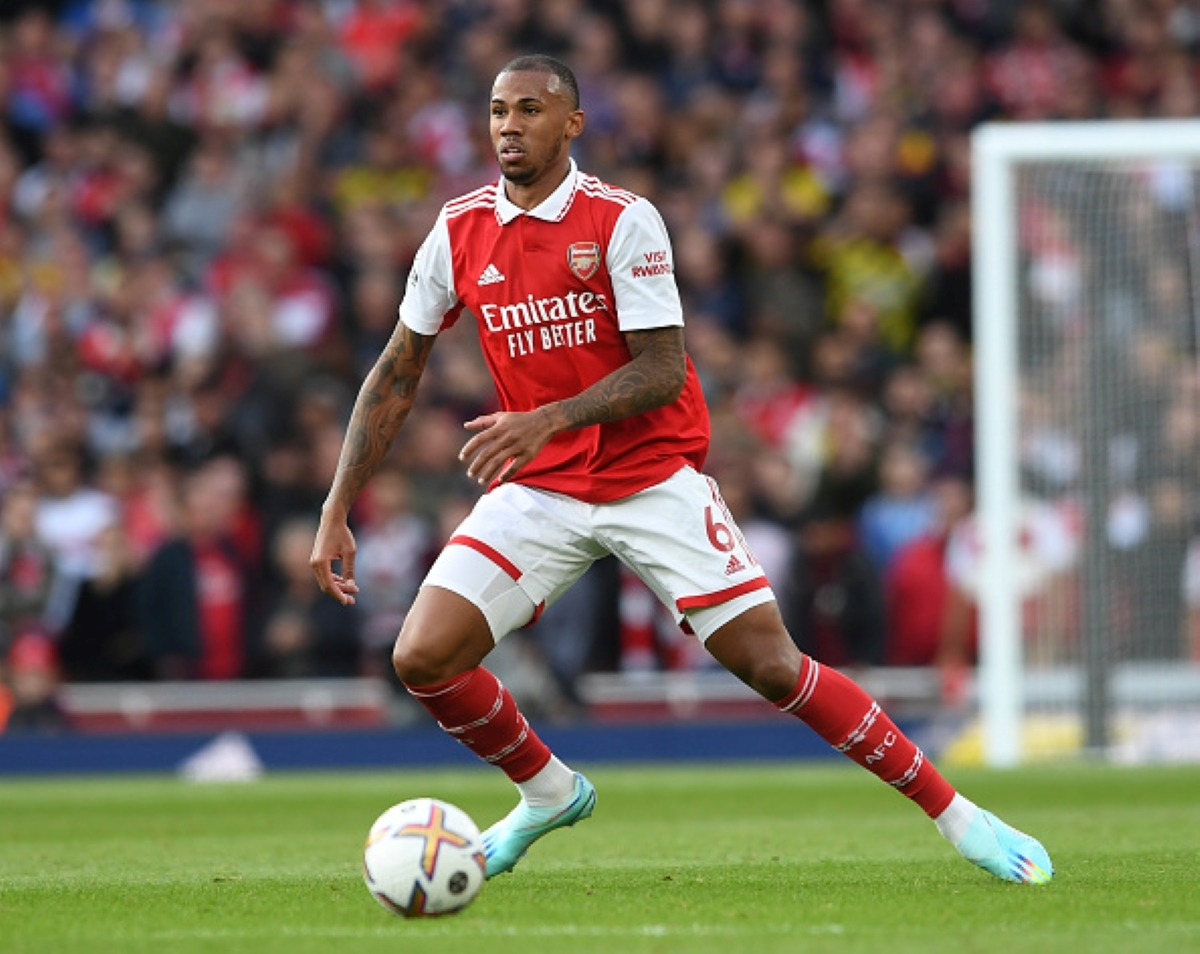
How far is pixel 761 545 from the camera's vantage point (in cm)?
1497

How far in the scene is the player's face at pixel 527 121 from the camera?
6930mm

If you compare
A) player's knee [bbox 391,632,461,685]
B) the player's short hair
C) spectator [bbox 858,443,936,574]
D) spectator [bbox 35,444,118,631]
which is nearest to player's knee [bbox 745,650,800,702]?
player's knee [bbox 391,632,461,685]

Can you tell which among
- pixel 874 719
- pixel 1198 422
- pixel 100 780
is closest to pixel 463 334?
pixel 100 780

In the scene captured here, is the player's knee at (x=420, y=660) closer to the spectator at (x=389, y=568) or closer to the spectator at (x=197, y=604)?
the spectator at (x=389, y=568)

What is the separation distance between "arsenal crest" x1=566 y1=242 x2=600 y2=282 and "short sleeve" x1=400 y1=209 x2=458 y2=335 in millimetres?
463

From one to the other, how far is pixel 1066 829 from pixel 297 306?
9337mm

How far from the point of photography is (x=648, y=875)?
7.49m

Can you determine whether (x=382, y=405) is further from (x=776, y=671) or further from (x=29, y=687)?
(x=29, y=687)

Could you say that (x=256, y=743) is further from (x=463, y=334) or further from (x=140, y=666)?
(x=463, y=334)

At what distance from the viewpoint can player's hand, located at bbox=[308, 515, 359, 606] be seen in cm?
711

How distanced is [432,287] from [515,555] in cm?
93

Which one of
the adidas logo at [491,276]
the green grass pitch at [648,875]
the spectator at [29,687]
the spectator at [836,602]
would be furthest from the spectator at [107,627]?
the adidas logo at [491,276]

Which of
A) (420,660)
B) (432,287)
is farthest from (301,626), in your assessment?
(420,660)

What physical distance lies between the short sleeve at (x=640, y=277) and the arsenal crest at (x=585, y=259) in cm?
5
